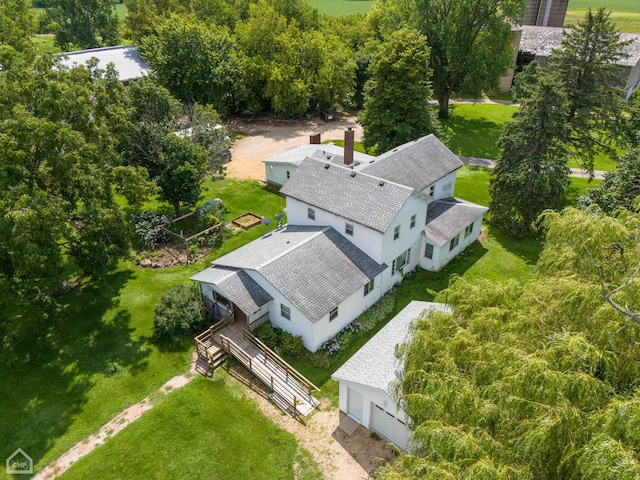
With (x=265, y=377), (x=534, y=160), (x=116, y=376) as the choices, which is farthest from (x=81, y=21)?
(x=265, y=377)

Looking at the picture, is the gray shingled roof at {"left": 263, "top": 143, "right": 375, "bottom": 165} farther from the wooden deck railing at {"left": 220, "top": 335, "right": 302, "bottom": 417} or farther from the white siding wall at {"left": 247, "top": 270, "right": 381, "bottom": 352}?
the wooden deck railing at {"left": 220, "top": 335, "right": 302, "bottom": 417}

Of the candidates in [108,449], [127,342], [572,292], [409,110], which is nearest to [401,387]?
[572,292]

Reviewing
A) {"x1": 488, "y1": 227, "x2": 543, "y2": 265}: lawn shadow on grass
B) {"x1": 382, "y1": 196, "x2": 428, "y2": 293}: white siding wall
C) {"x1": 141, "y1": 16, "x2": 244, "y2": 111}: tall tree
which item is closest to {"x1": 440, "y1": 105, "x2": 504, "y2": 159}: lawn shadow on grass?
{"x1": 488, "y1": 227, "x2": 543, "y2": 265}: lawn shadow on grass

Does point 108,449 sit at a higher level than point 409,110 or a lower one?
lower

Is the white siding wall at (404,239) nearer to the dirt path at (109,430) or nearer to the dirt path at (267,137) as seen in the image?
the dirt path at (109,430)

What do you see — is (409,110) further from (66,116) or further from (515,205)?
(66,116)
